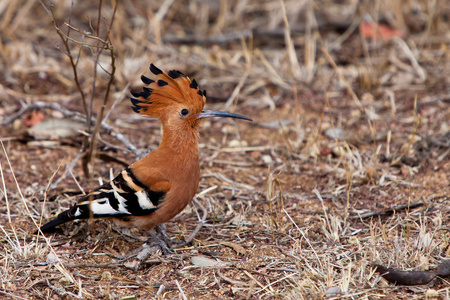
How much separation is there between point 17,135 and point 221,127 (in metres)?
1.84

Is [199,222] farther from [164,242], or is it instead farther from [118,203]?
[118,203]

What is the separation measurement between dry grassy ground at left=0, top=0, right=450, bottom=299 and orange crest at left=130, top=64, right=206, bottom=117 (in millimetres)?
367

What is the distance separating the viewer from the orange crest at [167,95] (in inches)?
133

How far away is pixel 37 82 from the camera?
5.57 metres

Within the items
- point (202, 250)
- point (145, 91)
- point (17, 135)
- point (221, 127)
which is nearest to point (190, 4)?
point (221, 127)

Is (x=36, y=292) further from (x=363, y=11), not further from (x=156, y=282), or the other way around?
(x=363, y=11)

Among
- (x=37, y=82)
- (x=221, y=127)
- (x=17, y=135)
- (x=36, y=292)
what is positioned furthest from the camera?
(x=37, y=82)

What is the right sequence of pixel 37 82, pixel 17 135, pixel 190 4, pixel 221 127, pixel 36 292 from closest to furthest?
1. pixel 36 292
2. pixel 17 135
3. pixel 221 127
4. pixel 37 82
5. pixel 190 4

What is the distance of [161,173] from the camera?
11.0ft

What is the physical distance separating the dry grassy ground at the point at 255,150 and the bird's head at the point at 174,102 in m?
0.38

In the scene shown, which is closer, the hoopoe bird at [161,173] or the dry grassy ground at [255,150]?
the dry grassy ground at [255,150]

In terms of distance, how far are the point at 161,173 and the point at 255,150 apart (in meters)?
1.48

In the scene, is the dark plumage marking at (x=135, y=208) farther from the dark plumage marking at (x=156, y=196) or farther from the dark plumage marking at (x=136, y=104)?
the dark plumage marking at (x=136, y=104)

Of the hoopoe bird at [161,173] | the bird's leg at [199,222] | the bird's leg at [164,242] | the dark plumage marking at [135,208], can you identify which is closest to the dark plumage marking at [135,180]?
the hoopoe bird at [161,173]
